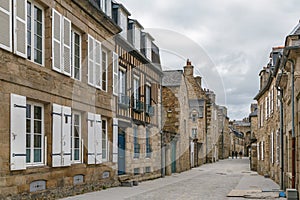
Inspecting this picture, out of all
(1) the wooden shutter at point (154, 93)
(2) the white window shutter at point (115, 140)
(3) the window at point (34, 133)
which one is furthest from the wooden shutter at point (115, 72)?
(1) the wooden shutter at point (154, 93)

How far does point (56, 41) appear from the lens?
10750mm

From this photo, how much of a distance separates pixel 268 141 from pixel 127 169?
7281mm

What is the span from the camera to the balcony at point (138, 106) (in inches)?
685

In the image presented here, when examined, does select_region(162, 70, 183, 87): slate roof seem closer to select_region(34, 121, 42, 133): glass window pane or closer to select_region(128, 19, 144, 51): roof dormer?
select_region(128, 19, 144, 51): roof dormer

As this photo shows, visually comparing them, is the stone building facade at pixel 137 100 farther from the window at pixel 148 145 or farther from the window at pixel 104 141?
the window at pixel 104 141

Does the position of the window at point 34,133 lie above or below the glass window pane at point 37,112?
below

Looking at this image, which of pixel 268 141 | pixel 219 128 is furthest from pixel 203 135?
pixel 268 141

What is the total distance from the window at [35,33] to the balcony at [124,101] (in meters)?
5.56

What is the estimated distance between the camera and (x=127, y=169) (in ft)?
53.7

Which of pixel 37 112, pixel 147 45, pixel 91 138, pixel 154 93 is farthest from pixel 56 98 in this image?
pixel 154 93

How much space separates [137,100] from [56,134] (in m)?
7.43

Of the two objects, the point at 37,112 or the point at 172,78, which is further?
the point at 172,78

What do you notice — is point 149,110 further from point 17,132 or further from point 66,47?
point 17,132

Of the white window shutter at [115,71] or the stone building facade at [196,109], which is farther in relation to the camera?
the stone building facade at [196,109]
